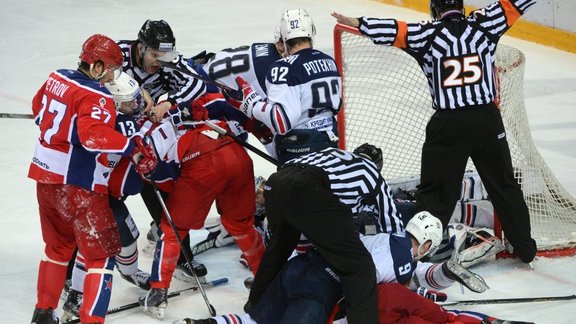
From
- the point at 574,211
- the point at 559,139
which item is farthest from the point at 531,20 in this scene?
the point at 574,211

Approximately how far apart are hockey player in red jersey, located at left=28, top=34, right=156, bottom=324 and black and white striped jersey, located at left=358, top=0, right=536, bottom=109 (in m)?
1.25

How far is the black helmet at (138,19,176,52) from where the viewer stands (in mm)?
5465

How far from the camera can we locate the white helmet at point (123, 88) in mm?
5160

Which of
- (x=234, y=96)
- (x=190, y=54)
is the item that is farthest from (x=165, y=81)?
(x=190, y=54)

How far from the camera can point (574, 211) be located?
6.17 m

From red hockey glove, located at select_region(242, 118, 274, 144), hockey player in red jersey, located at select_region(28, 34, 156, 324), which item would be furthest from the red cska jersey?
red hockey glove, located at select_region(242, 118, 274, 144)

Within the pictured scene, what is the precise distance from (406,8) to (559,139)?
352 cm

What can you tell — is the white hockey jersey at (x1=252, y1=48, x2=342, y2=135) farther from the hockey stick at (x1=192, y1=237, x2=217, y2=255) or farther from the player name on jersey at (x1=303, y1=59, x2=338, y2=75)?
the hockey stick at (x1=192, y1=237, x2=217, y2=255)

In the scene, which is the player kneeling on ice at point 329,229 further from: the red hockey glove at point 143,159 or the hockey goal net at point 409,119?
the hockey goal net at point 409,119

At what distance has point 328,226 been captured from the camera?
4.60 m

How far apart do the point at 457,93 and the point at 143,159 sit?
4.79 feet

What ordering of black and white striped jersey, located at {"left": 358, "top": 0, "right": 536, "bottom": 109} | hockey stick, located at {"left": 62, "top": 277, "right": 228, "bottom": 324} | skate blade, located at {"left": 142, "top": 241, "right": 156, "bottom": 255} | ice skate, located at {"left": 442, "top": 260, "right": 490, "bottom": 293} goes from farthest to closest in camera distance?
skate blade, located at {"left": 142, "top": 241, "right": 156, "bottom": 255} → black and white striped jersey, located at {"left": 358, "top": 0, "right": 536, "bottom": 109} → hockey stick, located at {"left": 62, "top": 277, "right": 228, "bottom": 324} → ice skate, located at {"left": 442, "top": 260, "right": 490, "bottom": 293}

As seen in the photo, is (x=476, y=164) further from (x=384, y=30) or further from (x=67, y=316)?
(x=67, y=316)

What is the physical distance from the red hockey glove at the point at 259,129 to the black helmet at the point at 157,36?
0.49 m
